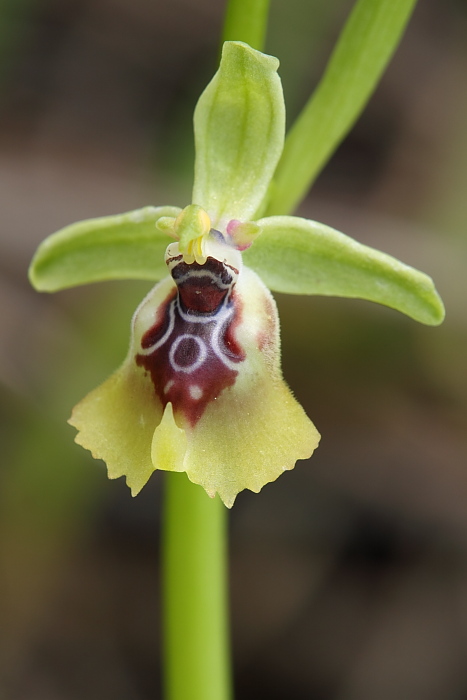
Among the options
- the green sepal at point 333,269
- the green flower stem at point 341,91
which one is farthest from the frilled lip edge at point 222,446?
the green flower stem at point 341,91

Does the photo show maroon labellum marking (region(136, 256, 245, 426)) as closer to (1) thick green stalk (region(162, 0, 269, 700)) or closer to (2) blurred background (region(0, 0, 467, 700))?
(1) thick green stalk (region(162, 0, 269, 700))

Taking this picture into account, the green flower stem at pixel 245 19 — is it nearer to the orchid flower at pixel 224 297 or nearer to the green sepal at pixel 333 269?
the orchid flower at pixel 224 297

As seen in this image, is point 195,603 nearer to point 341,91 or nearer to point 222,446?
point 222,446

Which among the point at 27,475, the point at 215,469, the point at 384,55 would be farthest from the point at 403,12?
the point at 27,475

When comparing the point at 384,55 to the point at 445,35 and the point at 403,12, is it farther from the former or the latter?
the point at 445,35

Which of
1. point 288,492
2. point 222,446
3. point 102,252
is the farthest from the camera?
point 288,492

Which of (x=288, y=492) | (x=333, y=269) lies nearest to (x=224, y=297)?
(x=333, y=269)
